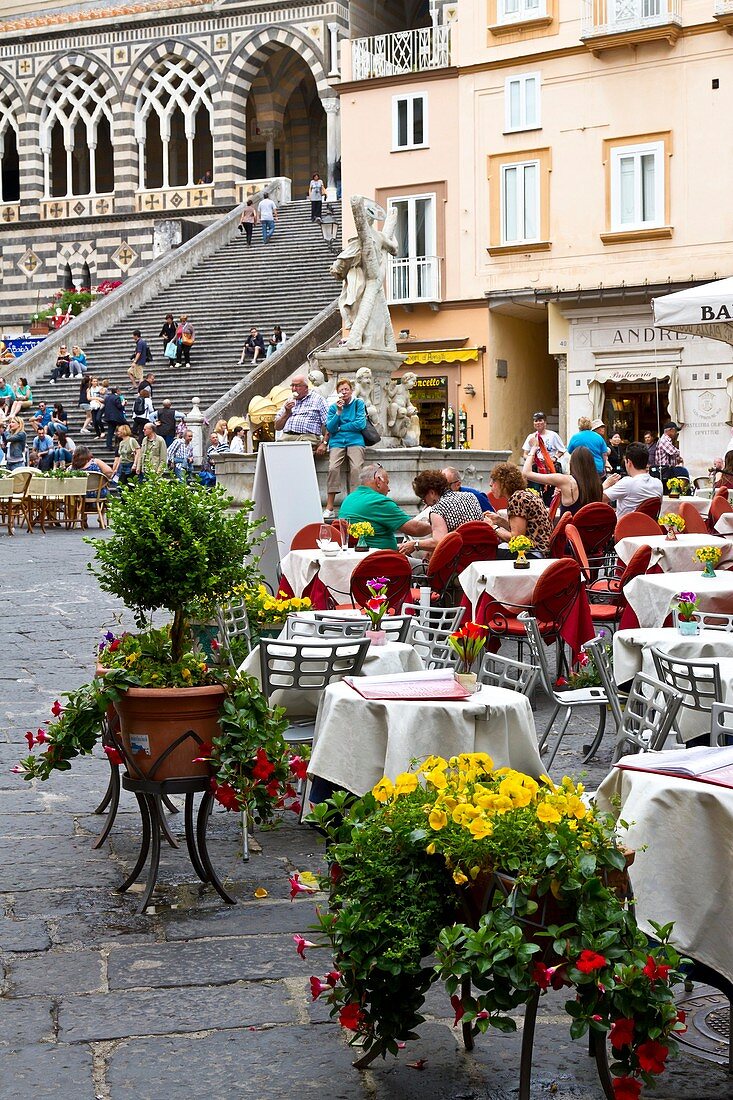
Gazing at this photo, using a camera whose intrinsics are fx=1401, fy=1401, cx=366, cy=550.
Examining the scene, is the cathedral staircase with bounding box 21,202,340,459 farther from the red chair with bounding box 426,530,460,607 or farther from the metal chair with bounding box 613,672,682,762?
the metal chair with bounding box 613,672,682,762

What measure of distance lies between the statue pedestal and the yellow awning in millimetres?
11223

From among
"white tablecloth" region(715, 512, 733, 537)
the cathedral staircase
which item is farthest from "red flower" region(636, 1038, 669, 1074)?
the cathedral staircase

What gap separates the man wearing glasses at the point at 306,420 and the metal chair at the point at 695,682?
8.32m

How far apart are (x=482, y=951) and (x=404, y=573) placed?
17.7 ft

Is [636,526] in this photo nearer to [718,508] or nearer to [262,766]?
[718,508]

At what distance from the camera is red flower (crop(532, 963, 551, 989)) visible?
282 centimetres

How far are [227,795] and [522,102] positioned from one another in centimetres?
2317

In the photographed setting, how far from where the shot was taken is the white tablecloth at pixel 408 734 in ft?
15.1

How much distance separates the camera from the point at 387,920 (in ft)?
9.92

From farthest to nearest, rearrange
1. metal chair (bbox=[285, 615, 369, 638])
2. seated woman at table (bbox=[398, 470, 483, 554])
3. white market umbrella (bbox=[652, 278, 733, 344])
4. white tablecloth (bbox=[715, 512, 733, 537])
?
white market umbrella (bbox=[652, 278, 733, 344])
white tablecloth (bbox=[715, 512, 733, 537])
seated woman at table (bbox=[398, 470, 483, 554])
metal chair (bbox=[285, 615, 369, 638])

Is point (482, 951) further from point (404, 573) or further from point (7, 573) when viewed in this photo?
point (7, 573)

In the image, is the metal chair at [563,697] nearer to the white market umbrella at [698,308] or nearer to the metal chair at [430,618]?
the metal chair at [430,618]

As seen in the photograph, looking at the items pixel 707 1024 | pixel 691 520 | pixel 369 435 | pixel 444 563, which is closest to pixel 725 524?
pixel 691 520

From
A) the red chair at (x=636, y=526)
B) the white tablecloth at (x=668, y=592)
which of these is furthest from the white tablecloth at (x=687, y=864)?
the red chair at (x=636, y=526)
